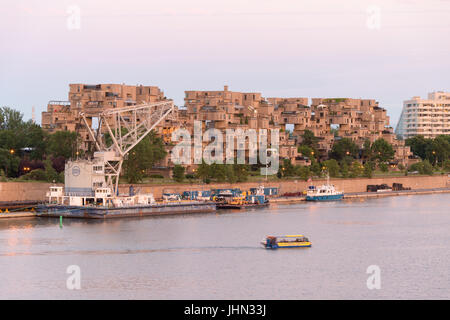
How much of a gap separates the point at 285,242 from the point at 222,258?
18.9 feet

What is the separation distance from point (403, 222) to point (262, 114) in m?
58.8

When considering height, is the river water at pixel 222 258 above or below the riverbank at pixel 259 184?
below

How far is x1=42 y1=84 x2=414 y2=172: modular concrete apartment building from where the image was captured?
98250 mm

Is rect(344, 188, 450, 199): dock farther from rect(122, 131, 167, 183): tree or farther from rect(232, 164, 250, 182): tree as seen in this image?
rect(122, 131, 167, 183): tree

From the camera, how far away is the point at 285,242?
46.1 m

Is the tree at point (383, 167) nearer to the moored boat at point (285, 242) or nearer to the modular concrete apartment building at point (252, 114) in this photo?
the modular concrete apartment building at point (252, 114)

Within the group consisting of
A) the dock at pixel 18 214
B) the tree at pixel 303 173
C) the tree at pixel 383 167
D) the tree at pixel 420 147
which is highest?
the tree at pixel 420 147

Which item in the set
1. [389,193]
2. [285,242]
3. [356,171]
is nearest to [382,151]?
[356,171]

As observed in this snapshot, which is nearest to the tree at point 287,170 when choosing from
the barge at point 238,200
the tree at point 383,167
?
the barge at point 238,200

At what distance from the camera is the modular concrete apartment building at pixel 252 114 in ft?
322

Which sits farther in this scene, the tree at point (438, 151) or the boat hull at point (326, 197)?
the tree at point (438, 151)

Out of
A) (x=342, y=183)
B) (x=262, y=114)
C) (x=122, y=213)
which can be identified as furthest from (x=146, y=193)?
(x=262, y=114)

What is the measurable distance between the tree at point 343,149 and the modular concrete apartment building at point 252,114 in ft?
6.13
